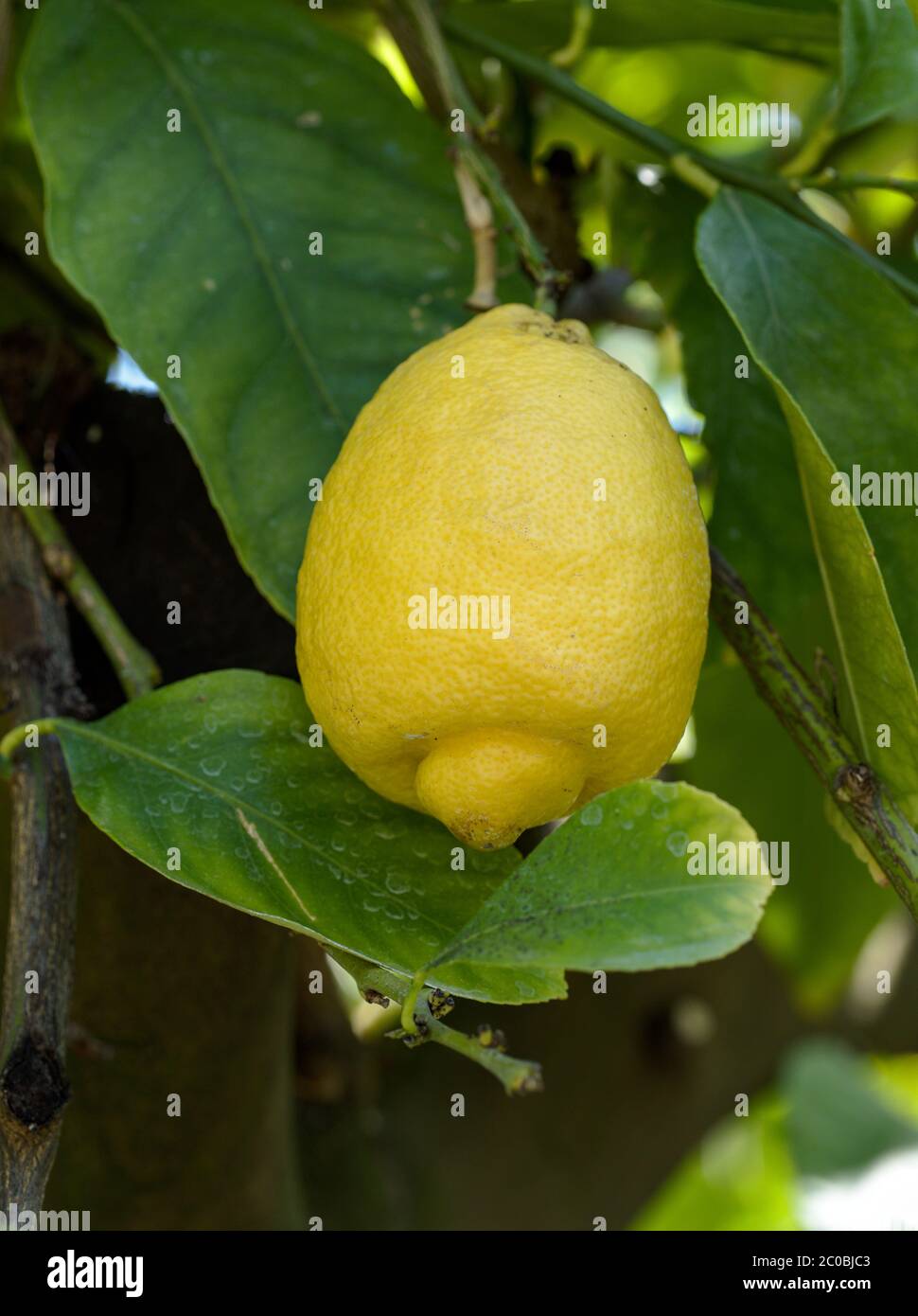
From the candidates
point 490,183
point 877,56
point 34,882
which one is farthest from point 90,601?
point 877,56

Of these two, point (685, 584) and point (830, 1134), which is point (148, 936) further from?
point (830, 1134)

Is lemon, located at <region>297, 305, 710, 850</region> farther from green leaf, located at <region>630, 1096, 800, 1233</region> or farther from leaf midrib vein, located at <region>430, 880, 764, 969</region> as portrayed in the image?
green leaf, located at <region>630, 1096, 800, 1233</region>

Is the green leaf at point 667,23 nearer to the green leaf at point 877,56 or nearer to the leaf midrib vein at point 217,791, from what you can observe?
the green leaf at point 877,56

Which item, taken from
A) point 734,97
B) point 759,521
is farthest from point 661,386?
point 759,521

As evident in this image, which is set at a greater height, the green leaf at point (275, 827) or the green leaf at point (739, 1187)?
the green leaf at point (275, 827)

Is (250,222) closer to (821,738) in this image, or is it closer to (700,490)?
(821,738)

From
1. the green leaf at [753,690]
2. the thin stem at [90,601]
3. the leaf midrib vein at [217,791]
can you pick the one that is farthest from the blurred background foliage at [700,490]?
the leaf midrib vein at [217,791]
